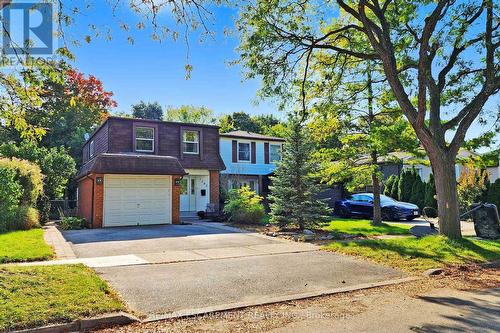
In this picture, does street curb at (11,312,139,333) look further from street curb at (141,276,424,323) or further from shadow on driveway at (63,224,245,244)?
shadow on driveway at (63,224,245,244)

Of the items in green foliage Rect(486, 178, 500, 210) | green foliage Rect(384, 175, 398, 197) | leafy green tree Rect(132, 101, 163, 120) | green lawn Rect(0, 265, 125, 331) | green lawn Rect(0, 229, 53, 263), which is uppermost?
leafy green tree Rect(132, 101, 163, 120)

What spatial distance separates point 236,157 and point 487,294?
2195cm

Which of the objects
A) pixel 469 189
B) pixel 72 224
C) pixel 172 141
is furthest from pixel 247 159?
pixel 72 224

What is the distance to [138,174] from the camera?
658 inches

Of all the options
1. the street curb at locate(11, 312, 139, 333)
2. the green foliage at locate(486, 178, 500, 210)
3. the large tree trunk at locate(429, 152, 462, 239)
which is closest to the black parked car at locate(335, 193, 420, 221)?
the green foliage at locate(486, 178, 500, 210)

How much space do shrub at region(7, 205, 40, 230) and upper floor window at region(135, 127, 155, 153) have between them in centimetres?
772

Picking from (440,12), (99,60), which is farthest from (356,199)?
(99,60)

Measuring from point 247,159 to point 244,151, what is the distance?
0.63 m

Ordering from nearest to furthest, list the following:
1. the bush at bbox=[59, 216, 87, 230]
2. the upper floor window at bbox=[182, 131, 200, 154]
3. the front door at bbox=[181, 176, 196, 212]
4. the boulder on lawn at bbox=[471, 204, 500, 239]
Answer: the boulder on lawn at bbox=[471, 204, 500, 239] → the bush at bbox=[59, 216, 87, 230] → the upper floor window at bbox=[182, 131, 200, 154] → the front door at bbox=[181, 176, 196, 212]

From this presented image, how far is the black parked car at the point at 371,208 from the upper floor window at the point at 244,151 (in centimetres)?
777

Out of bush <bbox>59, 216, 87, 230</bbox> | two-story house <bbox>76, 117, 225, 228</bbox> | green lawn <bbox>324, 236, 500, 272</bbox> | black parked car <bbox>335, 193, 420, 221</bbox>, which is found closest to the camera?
green lawn <bbox>324, 236, 500, 272</bbox>

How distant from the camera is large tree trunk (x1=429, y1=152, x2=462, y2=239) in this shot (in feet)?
35.2

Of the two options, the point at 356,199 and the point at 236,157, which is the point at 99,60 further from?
the point at 236,157

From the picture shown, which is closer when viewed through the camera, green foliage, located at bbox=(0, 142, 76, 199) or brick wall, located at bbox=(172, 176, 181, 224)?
brick wall, located at bbox=(172, 176, 181, 224)
